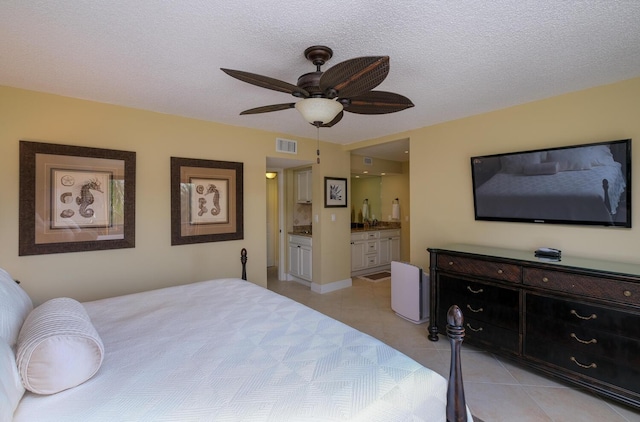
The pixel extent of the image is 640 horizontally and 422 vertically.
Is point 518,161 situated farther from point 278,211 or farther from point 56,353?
point 278,211

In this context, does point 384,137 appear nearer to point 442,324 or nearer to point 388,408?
point 442,324

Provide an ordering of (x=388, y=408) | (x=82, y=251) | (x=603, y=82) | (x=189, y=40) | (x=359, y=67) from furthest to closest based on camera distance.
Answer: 1. (x=82, y=251)
2. (x=603, y=82)
3. (x=189, y=40)
4. (x=359, y=67)
5. (x=388, y=408)

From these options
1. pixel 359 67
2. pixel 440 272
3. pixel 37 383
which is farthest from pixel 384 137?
pixel 37 383

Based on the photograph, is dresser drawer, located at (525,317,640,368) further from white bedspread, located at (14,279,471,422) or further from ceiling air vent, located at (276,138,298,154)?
ceiling air vent, located at (276,138,298,154)

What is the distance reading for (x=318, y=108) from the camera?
1.74 metres

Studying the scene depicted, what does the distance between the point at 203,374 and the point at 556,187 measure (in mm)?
3030

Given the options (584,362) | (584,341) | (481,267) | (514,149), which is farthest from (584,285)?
(514,149)

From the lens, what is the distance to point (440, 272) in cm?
300

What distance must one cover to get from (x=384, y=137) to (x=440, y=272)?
6.71 feet

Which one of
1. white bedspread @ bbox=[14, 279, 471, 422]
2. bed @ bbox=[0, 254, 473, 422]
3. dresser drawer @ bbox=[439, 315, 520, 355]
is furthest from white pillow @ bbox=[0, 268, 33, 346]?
dresser drawer @ bbox=[439, 315, 520, 355]

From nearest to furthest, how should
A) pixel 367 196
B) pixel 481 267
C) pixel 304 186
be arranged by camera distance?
1. pixel 481 267
2. pixel 304 186
3. pixel 367 196

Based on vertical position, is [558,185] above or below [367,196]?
below

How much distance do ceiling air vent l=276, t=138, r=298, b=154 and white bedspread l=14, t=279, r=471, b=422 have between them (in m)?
2.67

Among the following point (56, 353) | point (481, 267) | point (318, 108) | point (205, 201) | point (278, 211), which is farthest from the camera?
point (278, 211)
